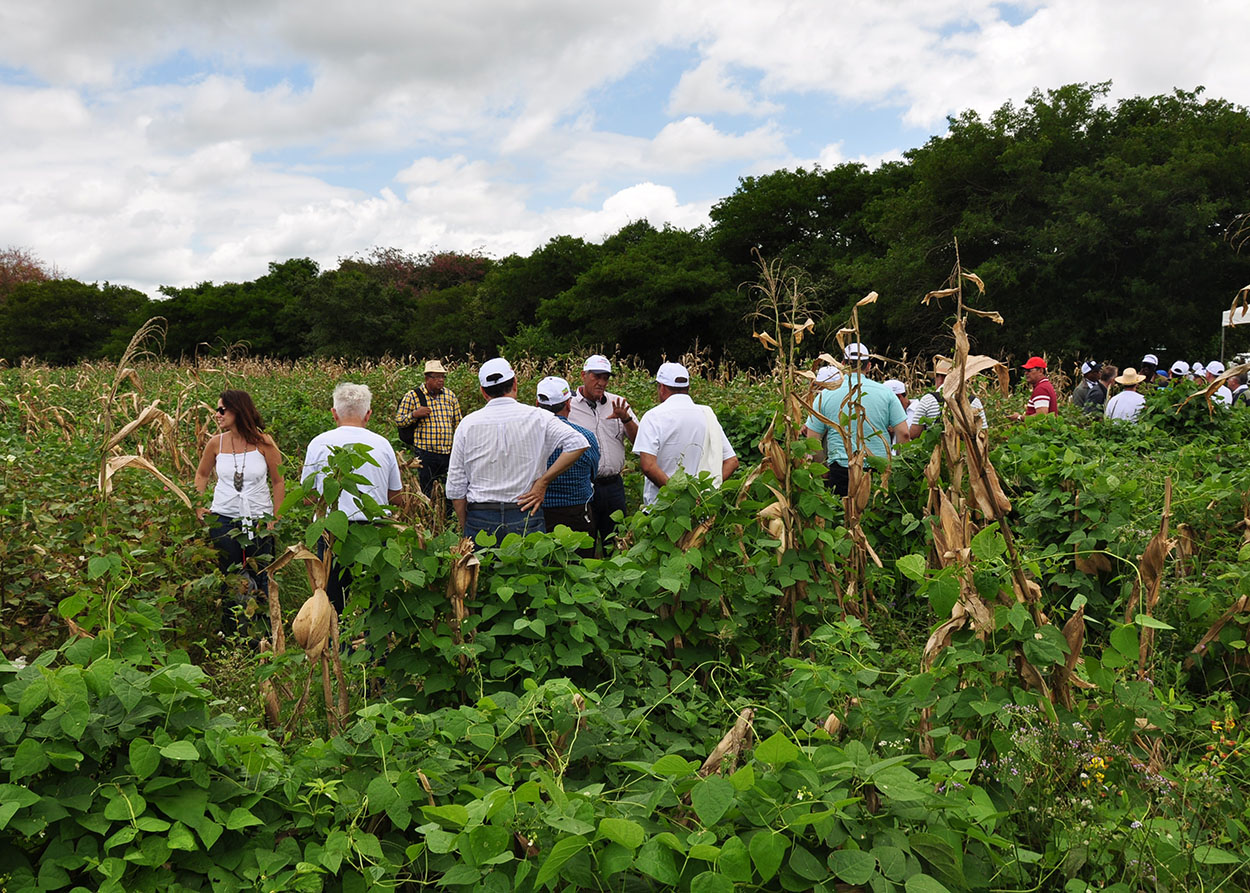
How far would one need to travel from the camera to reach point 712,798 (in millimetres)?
1630

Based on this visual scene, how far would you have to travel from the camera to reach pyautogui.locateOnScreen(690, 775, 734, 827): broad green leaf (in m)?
1.59

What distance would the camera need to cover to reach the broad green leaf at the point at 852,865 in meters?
1.60

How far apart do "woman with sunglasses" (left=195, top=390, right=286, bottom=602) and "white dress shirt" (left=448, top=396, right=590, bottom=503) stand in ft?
3.41

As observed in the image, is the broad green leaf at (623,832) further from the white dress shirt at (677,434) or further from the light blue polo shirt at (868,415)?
the light blue polo shirt at (868,415)

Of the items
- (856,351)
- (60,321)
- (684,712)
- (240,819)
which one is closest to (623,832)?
(240,819)

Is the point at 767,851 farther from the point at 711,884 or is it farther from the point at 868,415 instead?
the point at 868,415

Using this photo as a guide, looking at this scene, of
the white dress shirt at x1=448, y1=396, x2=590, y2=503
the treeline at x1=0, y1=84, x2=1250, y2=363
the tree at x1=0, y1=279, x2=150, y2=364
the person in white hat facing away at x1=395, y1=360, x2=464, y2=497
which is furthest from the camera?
the tree at x1=0, y1=279, x2=150, y2=364

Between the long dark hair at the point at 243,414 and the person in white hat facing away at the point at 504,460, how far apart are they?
1210 millimetres

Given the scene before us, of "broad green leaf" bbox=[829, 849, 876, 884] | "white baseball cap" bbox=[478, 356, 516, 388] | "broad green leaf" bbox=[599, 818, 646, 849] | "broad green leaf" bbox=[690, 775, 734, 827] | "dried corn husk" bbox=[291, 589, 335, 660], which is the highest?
"white baseball cap" bbox=[478, 356, 516, 388]

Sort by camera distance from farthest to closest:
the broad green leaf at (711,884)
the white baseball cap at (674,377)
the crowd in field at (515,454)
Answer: the white baseball cap at (674,377), the crowd in field at (515,454), the broad green leaf at (711,884)

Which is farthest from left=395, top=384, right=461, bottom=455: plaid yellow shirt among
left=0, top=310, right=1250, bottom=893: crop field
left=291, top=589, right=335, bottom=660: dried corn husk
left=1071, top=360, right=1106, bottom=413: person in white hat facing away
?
left=1071, top=360, right=1106, bottom=413: person in white hat facing away

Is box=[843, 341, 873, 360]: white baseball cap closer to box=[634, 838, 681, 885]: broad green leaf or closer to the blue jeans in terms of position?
the blue jeans

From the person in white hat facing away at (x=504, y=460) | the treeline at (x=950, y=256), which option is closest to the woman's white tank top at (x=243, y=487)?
the person in white hat facing away at (x=504, y=460)

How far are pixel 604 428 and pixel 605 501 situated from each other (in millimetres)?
519
